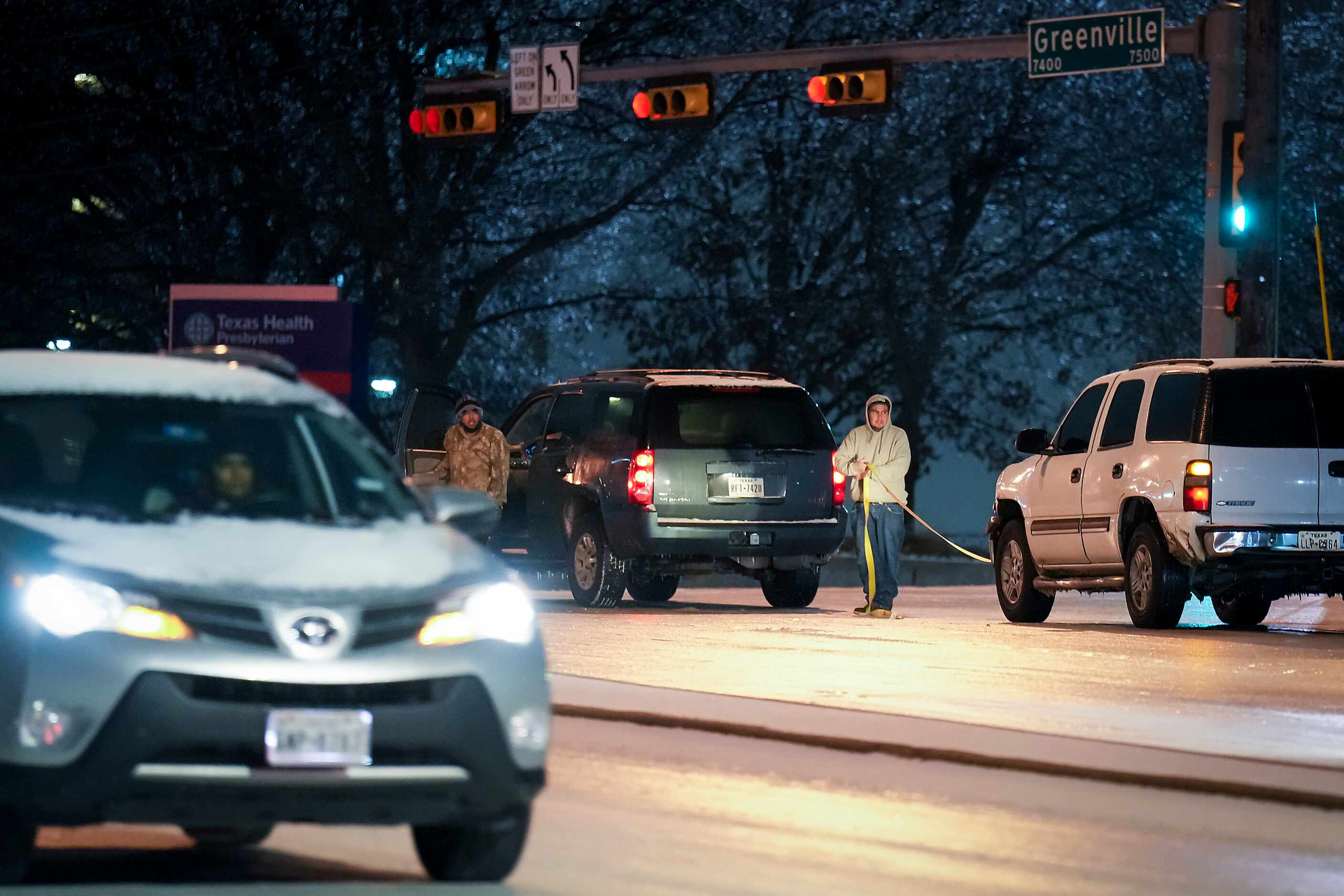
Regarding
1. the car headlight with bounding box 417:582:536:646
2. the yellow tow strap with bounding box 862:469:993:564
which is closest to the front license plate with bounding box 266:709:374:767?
the car headlight with bounding box 417:582:536:646

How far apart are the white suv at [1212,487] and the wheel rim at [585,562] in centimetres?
416

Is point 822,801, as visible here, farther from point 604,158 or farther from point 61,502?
point 604,158

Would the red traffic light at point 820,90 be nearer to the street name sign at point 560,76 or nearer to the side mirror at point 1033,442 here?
the street name sign at point 560,76

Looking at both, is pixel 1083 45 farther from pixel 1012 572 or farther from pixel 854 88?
pixel 1012 572

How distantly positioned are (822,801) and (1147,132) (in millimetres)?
29432

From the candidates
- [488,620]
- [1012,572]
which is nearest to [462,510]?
[488,620]

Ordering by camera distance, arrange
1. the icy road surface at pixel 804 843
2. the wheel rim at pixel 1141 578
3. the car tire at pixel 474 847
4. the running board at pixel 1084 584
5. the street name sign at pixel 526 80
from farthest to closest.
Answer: the street name sign at pixel 526 80
the running board at pixel 1084 584
the wheel rim at pixel 1141 578
the icy road surface at pixel 804 843
the car tire at pixel 474 847

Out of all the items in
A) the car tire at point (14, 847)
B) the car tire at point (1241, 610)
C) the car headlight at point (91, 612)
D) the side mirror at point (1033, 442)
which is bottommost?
the car tire at point (1241, 610)

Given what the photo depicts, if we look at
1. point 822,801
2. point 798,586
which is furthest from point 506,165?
point 822,801

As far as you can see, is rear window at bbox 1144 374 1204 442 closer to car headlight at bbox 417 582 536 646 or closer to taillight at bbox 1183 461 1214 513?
taillight at bbox 1183 461 1214 513

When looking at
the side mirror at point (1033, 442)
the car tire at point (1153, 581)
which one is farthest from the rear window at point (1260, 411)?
the side mirror at point (1033, 442)

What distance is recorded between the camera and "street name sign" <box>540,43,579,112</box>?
27.8 m

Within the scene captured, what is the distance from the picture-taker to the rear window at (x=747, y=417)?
21344mm

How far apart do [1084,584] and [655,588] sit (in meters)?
4.92
